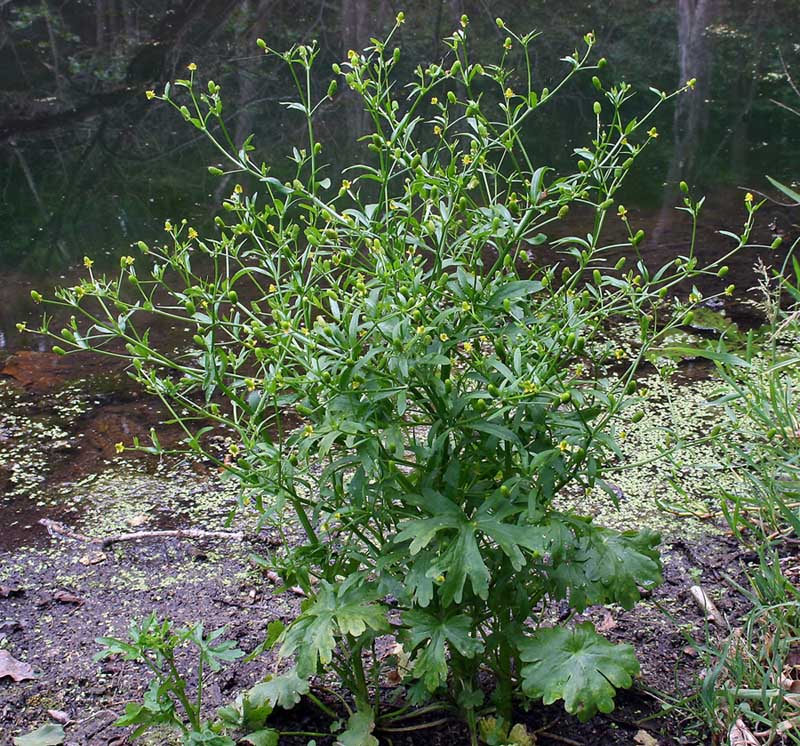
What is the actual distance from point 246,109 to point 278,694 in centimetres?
870

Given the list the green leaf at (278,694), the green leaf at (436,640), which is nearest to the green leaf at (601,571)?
the green leaf at (436,640)

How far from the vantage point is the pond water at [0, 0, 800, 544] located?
621 cm

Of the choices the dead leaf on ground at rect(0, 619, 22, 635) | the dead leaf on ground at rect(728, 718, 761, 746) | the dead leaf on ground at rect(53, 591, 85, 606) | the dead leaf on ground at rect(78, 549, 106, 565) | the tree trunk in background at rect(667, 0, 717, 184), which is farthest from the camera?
the tree trunk in background at rect(667, 0, 717, 184)

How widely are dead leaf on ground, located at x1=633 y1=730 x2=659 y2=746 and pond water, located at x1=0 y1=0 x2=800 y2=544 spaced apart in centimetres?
238

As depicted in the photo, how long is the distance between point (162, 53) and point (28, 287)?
24.4 ft

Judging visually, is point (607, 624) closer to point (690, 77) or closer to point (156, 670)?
point (156, 670)

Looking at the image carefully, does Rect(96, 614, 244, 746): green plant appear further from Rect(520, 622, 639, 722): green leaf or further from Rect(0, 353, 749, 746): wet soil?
Rect(520, 622, 639, 722): green leaf

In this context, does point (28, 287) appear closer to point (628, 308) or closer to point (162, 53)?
point (628, 308)

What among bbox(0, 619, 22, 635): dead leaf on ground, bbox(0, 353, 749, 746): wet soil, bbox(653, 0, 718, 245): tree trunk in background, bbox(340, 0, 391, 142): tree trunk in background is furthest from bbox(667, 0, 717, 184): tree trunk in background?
bbox(0, 619, 22, 635): dead leaf on ground

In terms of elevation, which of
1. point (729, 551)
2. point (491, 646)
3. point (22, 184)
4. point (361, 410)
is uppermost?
point (361, 410)

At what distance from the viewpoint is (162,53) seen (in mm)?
12133

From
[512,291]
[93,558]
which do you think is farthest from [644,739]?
[93,558]

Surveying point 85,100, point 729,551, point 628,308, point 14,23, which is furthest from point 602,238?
point 14,23

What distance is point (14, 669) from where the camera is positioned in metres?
2.47
